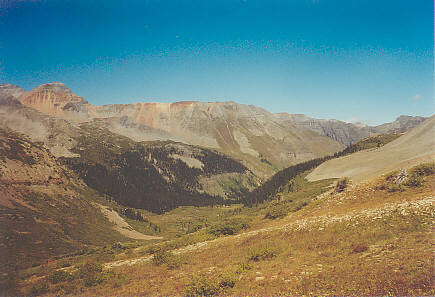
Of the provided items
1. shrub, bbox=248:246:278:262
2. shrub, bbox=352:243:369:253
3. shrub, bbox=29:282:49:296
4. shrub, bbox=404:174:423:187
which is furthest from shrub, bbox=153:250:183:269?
shrub, bbox=404:174:423:187

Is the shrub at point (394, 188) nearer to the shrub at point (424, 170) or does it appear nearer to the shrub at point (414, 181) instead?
the shrub at point (414, 181)

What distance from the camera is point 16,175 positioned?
87.6 m

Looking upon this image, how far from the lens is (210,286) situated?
1331 cm

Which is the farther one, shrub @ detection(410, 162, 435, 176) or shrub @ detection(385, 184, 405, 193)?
shrub @ detection(410, 162, 435, 176)

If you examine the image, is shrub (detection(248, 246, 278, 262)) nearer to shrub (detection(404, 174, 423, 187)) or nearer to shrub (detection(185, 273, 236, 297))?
shrub (detection(185, 273, 236, 297))

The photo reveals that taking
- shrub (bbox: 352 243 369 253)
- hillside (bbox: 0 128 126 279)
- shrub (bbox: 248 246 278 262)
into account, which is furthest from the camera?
hillside (bbox: 0 128 126 279)

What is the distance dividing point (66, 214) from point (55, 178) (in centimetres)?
2726

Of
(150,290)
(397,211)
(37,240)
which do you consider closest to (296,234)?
(397,211)

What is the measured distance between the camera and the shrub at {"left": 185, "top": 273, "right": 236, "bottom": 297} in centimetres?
1316

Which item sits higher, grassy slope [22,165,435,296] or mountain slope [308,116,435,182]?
mountain slope [308,116,435,182]

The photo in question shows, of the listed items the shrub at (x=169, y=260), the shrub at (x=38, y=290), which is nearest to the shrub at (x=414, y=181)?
the shrub at (x=169, y=260)

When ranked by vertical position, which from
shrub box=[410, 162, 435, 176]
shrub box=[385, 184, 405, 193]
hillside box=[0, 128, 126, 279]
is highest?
shrub box=[410, 162, 435, 176]

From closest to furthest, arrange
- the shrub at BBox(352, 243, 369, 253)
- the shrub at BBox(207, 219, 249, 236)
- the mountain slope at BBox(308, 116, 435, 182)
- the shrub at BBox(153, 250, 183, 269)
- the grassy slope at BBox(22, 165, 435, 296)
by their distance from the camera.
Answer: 1. the grassy slope at BBox(22, 165, 435, 296)
2. the shrub at BBox(352, 243, 369, 253)
3. the shrub at BBox(153, 250, 183, 269)
4. the shrub at BBox(207, 219, 249, 236)
5. the mountain slope at BBox(308, 116, 435, 182)

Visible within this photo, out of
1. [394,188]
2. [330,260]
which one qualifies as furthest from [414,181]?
[330,260]
